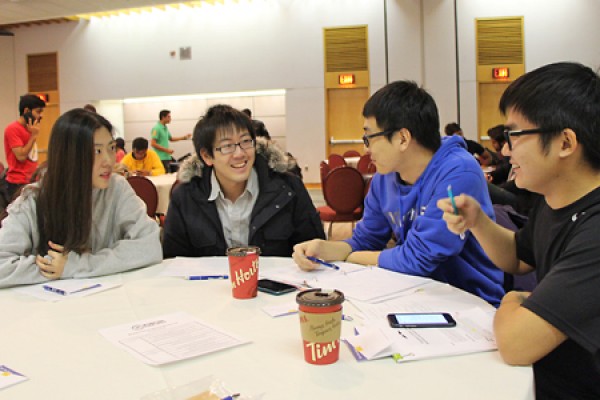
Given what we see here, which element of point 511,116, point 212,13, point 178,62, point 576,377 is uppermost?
point 212,13

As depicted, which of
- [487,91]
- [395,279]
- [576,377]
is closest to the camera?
[576,377]

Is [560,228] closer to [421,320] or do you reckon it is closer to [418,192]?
[421,320]

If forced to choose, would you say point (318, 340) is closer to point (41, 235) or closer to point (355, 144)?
point (41, 235)

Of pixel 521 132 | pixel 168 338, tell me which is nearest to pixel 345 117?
pixel 521 132

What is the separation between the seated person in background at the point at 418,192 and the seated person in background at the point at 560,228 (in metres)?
0.51

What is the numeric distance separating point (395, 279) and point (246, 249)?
1.69 ft

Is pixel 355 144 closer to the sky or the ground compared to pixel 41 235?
closer to the sky

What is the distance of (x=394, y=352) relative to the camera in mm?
1131

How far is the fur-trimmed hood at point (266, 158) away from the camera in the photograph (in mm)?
2529

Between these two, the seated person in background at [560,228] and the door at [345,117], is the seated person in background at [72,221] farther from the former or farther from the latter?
the door at [345,117]

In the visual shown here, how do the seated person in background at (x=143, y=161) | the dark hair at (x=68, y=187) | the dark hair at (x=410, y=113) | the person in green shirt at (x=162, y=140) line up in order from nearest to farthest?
the dark hair at (x=68, y=187)
the dark hair at (x=410, y=113)
the seated person in background at (x=143, y=161)
the person in green shirt at (x=162, y=140)

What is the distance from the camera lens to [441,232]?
1.87 meters

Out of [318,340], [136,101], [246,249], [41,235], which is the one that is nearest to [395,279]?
[246,249]

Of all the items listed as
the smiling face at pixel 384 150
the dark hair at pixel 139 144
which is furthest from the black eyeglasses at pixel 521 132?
the dark hair at pixel 139 144
